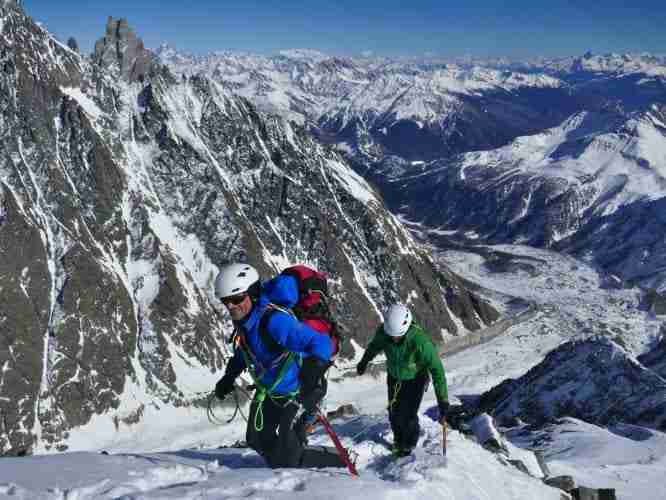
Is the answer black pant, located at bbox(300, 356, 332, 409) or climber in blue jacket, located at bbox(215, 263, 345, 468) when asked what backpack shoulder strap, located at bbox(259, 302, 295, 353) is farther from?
black pant, located at bbox(300, 356, 332, 409)

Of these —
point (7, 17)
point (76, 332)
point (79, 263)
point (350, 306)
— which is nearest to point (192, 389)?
point (76, 332)

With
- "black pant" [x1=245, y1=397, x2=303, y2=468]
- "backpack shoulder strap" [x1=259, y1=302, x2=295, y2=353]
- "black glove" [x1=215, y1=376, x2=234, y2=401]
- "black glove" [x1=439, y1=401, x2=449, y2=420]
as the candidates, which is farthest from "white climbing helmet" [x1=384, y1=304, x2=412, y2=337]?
"black glove" [x1=215, y1=376, x2=234, y2=401]

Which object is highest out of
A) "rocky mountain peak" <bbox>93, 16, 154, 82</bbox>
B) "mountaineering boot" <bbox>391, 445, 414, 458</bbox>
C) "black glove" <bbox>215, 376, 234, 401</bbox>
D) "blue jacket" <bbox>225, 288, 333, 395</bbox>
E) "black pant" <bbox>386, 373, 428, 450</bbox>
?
"rocky mountain peak" <bbox>93, 16, 154, 82</bbox>

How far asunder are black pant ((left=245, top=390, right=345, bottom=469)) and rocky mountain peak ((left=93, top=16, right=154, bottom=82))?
14820 centimetres

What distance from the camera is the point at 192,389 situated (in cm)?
10181

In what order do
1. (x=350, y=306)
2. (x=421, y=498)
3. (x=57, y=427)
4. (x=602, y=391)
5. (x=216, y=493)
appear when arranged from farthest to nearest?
(x=350, y=306) → (x=57, y=427) → (x=602, y=391) → (x=421, y=498) → (x=216, y=493)

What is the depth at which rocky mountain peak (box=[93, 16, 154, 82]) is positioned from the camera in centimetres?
14550

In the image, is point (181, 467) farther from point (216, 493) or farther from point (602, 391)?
point (602, 391)

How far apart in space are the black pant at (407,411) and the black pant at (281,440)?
3.11 metres

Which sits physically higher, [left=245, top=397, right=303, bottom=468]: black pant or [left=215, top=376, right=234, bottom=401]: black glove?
[left=215, top=376, right=234, bottom=401]: black glove

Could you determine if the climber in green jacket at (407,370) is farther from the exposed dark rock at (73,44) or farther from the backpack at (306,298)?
the exposed dark rock at (73,44)

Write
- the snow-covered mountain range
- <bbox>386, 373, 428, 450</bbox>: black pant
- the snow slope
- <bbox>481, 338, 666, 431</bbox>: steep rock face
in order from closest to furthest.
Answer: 1. the snow slope
2. the snow-covered mountain range
3. <bbox>386, 373, 428, 450</bbox>: black pant
4. <bbox>481, 338, 666, 431</bbox>: steep rock face

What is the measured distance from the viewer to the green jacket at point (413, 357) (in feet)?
51.1

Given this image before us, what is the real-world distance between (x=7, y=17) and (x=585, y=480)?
434 feet
